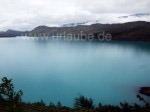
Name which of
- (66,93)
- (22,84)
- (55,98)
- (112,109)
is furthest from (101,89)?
(112,109)

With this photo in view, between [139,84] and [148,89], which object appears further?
[139,84]

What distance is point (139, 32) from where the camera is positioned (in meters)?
150

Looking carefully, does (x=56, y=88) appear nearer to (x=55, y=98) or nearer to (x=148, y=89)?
(x=55, y=98)

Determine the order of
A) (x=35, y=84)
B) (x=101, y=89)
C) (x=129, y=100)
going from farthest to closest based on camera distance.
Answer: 1. (x=35, y=84)
2. (x=101, y=89)
3. (x=129, y=100)

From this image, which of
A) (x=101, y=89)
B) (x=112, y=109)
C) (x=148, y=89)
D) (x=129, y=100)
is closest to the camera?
(x=112, y=109)

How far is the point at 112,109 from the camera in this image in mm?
11641

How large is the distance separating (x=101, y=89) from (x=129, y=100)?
6913 mm

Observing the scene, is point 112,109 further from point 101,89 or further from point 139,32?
point 139,32

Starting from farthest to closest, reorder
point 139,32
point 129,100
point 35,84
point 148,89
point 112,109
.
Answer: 1. point 139,32
2. point 35,84
3. point 148,89
4. point 129,100
5. point 112,109

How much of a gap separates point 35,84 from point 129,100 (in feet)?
51.5

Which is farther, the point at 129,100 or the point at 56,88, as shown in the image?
the point at 56,88

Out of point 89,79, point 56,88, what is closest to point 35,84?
point 56,88

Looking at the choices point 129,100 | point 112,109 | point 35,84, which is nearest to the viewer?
point 112,109

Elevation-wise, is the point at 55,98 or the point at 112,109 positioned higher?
the point at 112,109
